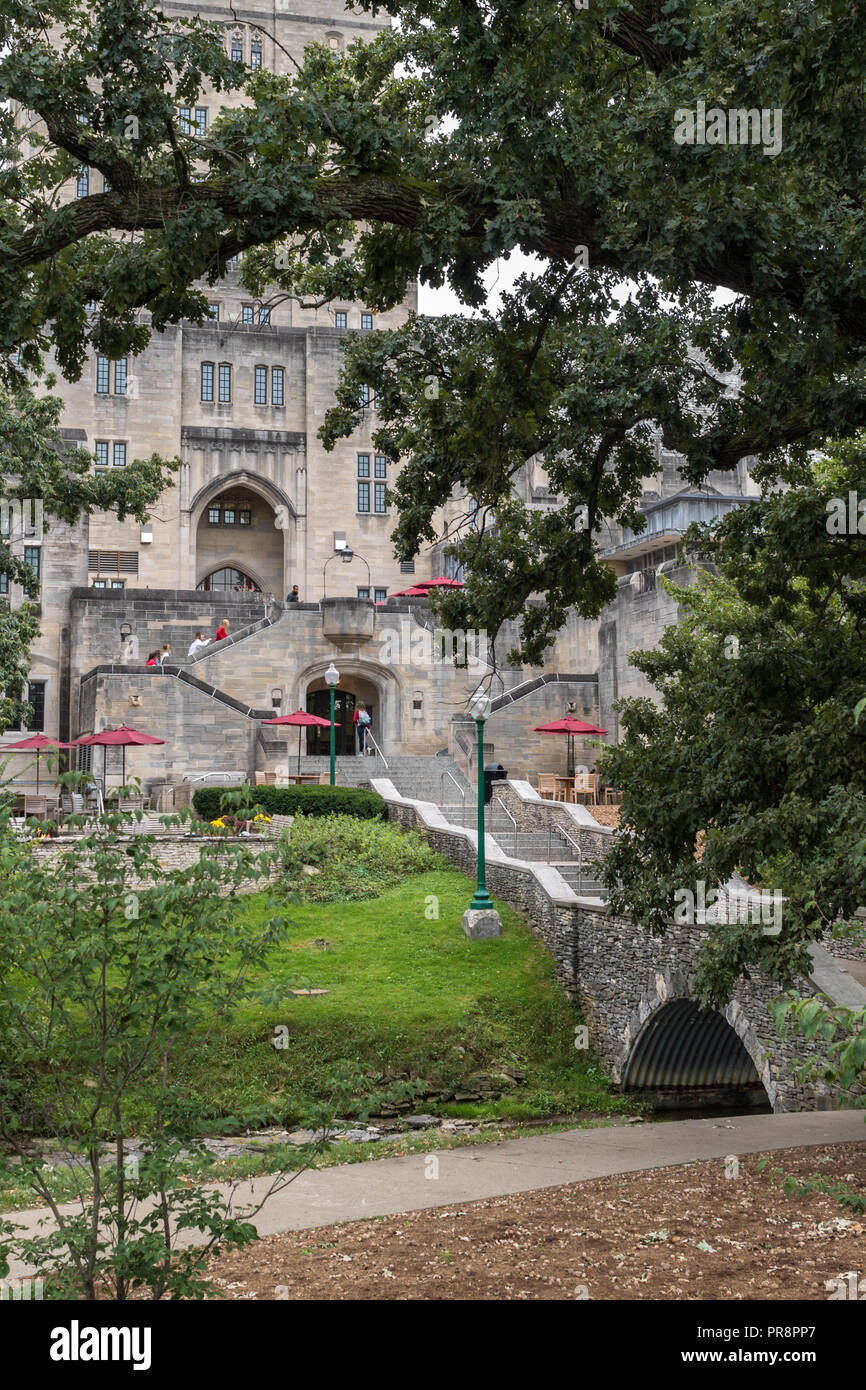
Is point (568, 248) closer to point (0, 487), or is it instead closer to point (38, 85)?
point (38, 85)

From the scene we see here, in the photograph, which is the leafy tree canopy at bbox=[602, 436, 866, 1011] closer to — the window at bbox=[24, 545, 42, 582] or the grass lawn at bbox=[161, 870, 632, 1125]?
the grass lawn at bbox=[161, 870, 632, 1125]

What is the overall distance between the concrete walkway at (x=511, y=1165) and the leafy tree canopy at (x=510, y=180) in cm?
663

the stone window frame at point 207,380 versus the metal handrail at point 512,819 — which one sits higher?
the stone window frame at point 207,380

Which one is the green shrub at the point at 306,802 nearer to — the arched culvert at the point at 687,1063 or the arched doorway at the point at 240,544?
the arched culvert at the point at 687,1063

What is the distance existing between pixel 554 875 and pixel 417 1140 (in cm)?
841

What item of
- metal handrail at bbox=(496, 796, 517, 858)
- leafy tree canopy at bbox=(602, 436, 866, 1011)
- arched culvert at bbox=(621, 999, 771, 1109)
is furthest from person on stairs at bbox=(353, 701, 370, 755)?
leafy tree canopy at bbox=(602, 436, 866, 1011)

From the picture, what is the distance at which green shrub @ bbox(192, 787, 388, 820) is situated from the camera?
2955cm

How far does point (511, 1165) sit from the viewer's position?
543 inches

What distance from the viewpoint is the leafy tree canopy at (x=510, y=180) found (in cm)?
830

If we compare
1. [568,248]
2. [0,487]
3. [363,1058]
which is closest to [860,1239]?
[568,248]

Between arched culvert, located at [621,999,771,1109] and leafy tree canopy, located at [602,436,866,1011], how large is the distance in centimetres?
670

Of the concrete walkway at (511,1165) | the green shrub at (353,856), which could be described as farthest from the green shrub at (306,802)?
the concrete walkway at (511,1165)

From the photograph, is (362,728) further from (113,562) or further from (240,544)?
(240,544)

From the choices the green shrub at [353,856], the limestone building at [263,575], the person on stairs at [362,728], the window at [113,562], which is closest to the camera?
the green shrub at [353,856]
